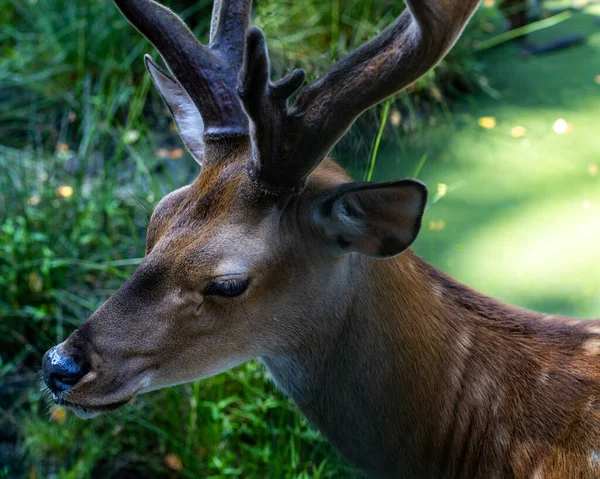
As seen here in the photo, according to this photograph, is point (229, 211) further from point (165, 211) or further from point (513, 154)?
point (513, 154)

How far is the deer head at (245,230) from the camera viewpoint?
6.68 ft

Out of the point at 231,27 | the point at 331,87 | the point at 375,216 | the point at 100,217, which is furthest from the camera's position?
the point at 100,217

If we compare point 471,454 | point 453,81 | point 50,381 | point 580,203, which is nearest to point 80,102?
point 453,81

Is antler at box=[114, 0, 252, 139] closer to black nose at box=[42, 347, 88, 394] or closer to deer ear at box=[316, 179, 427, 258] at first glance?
deer ear at box=[316, 179, 427, 258]

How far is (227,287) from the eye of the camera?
2.20 meters

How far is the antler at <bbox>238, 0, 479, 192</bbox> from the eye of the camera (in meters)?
1.89

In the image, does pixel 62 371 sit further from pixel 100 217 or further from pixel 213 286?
pixel 100 217

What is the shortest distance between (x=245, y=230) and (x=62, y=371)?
0.59 meters

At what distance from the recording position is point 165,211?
7.60 ft

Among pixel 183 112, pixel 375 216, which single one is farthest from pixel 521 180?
pixel 375 216

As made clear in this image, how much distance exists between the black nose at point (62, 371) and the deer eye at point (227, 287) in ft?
1.24

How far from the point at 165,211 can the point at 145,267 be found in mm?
186

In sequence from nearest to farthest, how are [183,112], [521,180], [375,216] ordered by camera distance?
[375,216]
[183,112]
[521,180]

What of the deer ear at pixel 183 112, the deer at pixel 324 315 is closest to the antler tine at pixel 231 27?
the deer at pixel 324 315
